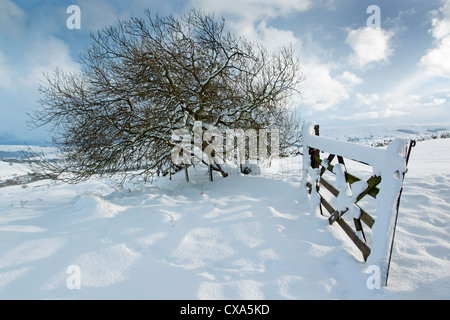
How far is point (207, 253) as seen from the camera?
2.71 meters

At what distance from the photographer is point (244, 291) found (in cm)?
208

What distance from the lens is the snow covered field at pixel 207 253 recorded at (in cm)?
205

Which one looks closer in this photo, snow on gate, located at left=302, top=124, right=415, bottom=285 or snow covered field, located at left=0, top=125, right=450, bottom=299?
snow on gate, located at left=302, top=124, right=415, bottom=285

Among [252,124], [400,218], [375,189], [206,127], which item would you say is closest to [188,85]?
[206,127]

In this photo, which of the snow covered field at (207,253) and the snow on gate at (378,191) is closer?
the snow on gate at (378,191)

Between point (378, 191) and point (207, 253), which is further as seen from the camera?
point (207, 253)

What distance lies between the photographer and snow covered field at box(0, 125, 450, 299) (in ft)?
6.74

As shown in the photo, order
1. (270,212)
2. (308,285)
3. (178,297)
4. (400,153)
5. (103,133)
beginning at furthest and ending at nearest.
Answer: (103,133) < (270,212) < (308,285) < (178,297) < (400,153)

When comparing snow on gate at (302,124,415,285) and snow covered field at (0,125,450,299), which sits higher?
snow on gate at (302,124,415,285)

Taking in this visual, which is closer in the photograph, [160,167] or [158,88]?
[158,88]

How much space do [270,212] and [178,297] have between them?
2334mm

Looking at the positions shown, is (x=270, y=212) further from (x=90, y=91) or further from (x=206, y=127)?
(x=90, y=91)

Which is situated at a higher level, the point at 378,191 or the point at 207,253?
the point at 378,191

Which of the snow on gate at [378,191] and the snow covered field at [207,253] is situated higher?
the snow on gate at [378,191]
